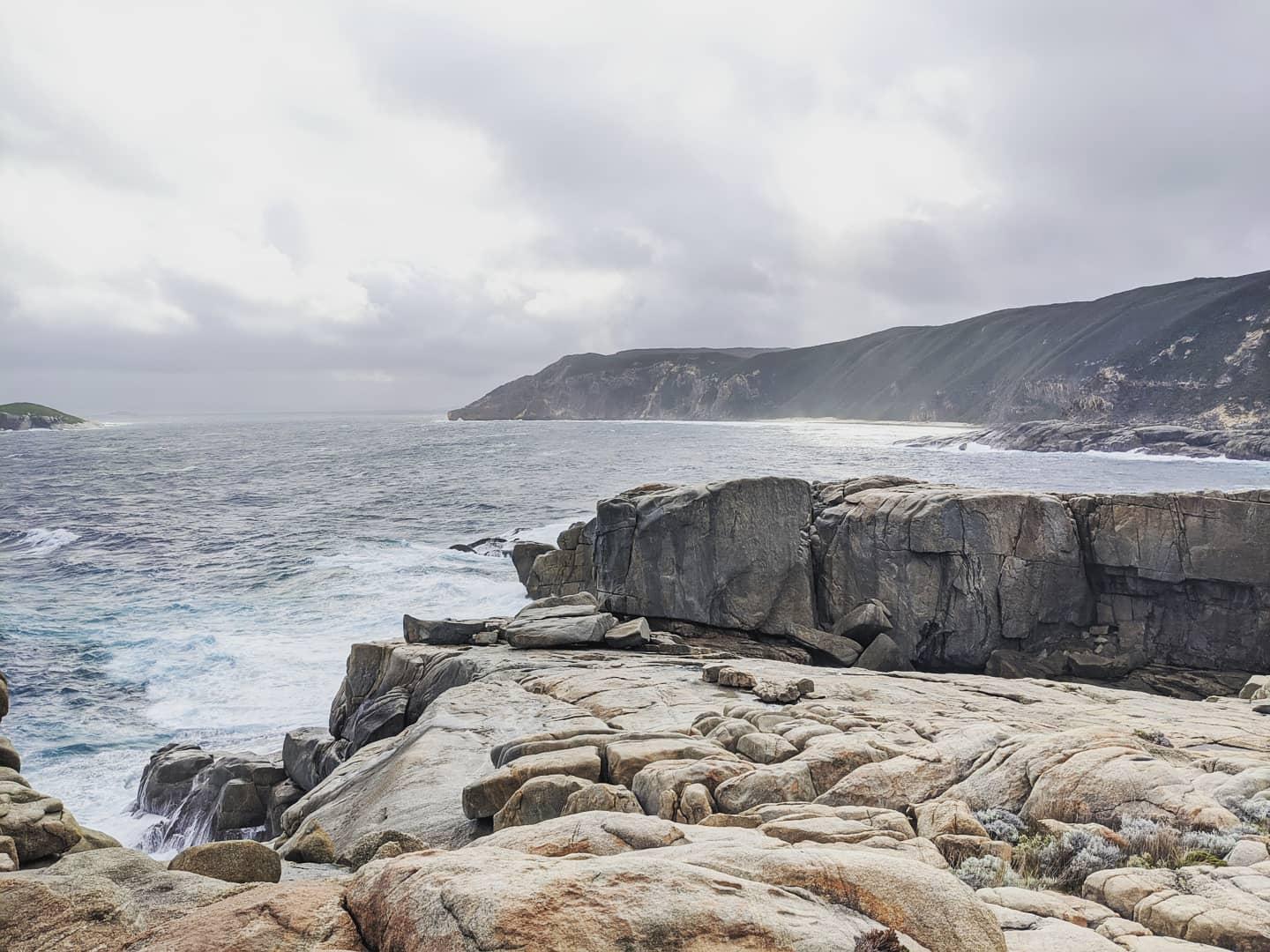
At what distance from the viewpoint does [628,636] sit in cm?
2219

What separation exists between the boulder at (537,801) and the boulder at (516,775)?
0.31 meters

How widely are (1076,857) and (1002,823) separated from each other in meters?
1.22

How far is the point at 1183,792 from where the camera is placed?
8914 millimetres

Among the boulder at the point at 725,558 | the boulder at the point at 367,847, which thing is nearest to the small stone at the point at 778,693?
the boulder at the point at 367,847

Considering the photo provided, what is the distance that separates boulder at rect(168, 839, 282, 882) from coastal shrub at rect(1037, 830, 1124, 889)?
8466 millimetres

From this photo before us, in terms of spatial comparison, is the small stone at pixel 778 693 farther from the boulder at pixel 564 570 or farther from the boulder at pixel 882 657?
the boulder at pixel 564 570

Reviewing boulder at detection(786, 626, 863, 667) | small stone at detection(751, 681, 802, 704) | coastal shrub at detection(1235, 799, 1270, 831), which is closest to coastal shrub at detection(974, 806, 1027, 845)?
coastal shrub at detection(1235, 799, 1270, 831)

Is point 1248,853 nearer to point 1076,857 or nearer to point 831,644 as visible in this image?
point 1076,857

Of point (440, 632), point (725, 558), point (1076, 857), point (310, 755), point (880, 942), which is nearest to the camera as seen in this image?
point (880, 942)

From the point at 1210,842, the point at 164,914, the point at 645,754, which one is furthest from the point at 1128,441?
the point at 164,914

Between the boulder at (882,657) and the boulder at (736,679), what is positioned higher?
the boulder at (736,679)

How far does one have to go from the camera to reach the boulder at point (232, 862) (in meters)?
7.14

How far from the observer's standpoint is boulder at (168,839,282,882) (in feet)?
23.4

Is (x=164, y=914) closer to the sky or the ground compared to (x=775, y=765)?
closer to the sky
